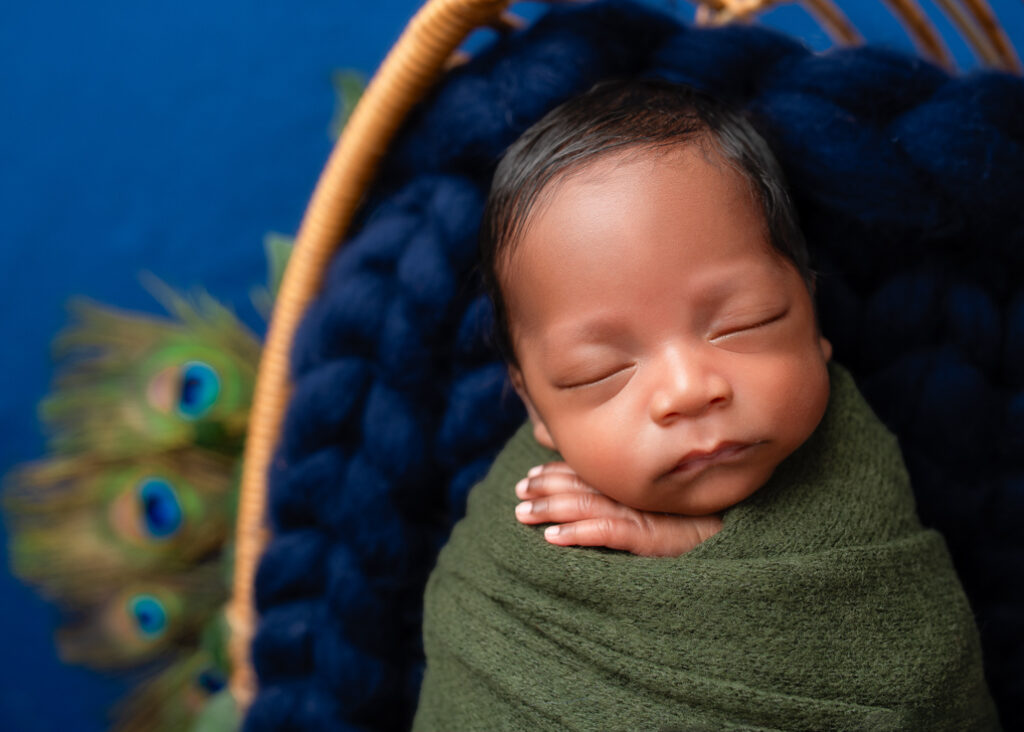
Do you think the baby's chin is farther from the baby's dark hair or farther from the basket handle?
the basket handle

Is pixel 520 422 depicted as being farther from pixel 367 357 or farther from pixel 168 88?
pixel 168 88

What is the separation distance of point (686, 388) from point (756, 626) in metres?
0.18

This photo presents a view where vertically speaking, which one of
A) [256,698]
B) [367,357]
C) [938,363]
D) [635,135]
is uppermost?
[635,135]

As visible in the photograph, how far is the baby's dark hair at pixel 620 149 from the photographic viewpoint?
2.20ft

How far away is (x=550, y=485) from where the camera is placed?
73 cm

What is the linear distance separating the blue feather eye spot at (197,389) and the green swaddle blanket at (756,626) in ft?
2.00

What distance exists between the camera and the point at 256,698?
3.18 feet

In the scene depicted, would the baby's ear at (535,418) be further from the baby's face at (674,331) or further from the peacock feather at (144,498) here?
the peacock feather at (144,498)

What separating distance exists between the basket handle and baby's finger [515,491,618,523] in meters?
0.40

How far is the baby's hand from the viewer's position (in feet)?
2.22

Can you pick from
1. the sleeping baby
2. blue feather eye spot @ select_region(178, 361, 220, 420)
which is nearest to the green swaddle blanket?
the sleeping baby

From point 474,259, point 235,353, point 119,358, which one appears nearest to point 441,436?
point 474,259

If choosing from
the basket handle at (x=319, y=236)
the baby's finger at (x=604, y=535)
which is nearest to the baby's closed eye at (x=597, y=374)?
the baby's finger at (x=604, y=535)

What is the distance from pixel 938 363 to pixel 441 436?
496 mm
